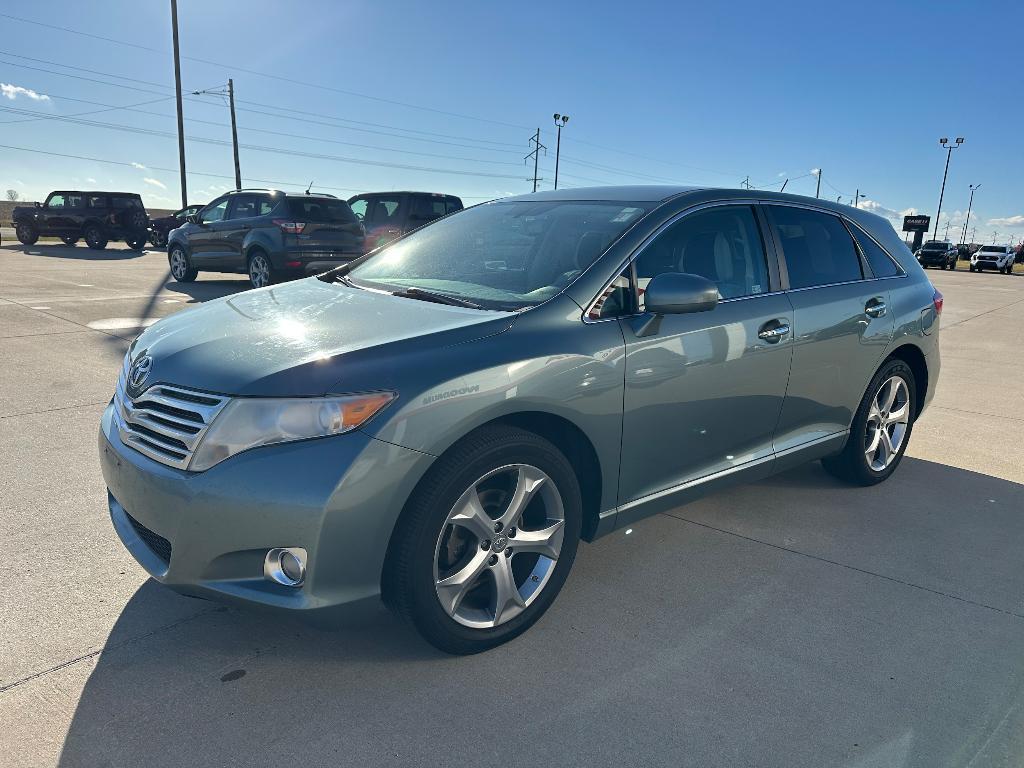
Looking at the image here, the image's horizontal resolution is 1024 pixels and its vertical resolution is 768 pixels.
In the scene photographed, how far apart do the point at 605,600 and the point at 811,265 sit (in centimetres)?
206

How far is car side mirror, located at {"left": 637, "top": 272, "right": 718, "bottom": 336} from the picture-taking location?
284cm

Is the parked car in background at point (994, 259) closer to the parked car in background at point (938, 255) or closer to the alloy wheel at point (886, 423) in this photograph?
the parked car in background at point (938, 255)

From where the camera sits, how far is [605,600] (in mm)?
3037

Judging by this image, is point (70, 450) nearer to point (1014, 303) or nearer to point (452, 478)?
point (452, 478)

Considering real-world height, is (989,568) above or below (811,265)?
below

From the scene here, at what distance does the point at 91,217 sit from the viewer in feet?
77.2

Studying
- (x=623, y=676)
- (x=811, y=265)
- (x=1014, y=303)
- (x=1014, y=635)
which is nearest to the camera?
(x=623, y=676)

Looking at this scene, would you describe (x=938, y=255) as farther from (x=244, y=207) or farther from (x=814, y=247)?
(x=814, y=247)

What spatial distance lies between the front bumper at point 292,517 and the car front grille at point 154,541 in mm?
58

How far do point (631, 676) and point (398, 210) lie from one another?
43.1 feet

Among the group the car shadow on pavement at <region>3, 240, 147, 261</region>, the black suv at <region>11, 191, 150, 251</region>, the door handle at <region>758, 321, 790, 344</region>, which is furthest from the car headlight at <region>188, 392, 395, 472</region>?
the black suv at <region>11, 191, 150, 251</region>

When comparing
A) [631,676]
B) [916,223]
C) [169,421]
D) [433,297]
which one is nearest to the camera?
[169,421]

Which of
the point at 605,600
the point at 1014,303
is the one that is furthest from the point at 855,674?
the point at 1014,303

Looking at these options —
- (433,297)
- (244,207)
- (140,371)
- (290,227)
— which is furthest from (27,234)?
(433,297)
